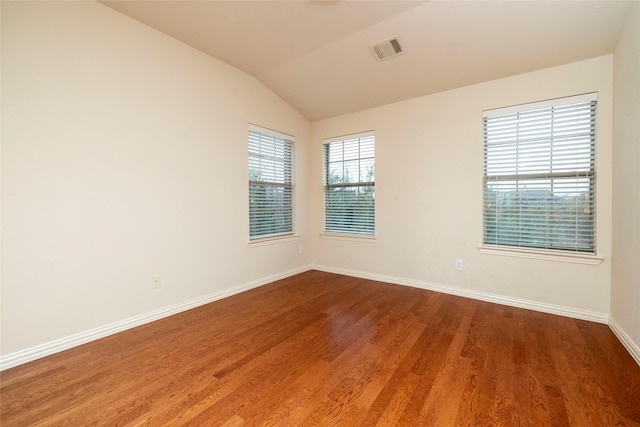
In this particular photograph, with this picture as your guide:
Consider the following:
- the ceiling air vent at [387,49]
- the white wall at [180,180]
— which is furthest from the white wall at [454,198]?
the ceiling air vent at [387,49]

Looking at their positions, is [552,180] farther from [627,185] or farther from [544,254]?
[544,254]

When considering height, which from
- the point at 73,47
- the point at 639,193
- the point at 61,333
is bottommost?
the point at 61,333

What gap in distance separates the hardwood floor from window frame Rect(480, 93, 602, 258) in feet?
2.14

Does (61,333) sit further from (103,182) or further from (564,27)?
(564,27)

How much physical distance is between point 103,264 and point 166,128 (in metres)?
1.42

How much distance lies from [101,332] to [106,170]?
4.63 ft

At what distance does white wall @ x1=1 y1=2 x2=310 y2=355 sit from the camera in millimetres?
1944

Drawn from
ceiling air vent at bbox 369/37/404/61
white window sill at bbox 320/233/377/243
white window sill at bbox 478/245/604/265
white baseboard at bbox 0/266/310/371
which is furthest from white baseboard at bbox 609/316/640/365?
white baseboard at bbox 0/266/310/371

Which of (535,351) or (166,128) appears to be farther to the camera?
(166,128)

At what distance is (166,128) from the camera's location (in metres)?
2.74

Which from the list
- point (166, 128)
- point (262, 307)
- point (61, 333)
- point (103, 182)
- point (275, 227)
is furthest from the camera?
point (275, 227)

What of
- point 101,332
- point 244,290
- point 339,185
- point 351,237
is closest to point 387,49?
point 339,185

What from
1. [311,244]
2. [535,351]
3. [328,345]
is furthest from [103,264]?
[535,351]

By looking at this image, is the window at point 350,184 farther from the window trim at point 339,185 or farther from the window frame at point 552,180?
the window frame at point 552,180
